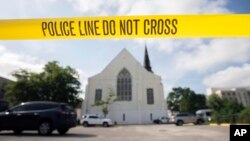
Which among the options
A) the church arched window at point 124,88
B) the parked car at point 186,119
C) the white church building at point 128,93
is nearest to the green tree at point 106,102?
the white church building at point 128,93

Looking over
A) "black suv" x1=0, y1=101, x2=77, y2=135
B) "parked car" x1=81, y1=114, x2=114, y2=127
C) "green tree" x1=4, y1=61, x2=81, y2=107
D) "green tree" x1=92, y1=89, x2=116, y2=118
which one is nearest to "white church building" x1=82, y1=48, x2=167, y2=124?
"green tree" x1=92, y1=89, x2=116, y2=118

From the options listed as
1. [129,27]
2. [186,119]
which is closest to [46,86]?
[186,119]

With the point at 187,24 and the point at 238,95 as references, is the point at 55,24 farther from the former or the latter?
the point at 238,95

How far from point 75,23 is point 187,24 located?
280 cm

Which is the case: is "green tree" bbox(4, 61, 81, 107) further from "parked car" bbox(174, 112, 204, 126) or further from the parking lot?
the parking lot

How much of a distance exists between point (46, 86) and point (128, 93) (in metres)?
16.6

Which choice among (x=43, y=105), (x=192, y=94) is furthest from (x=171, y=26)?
(x=192, y=94)

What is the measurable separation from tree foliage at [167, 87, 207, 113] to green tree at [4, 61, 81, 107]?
41164mm

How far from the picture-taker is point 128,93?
65938mm

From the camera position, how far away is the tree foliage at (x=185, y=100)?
304 ft

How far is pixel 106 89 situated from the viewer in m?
65.8

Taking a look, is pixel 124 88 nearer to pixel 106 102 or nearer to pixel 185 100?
pixel 106 102

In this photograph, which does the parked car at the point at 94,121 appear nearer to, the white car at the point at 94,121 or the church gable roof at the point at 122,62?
the white car at the point at 94,121

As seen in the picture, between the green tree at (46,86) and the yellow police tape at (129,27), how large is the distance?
49558mm
